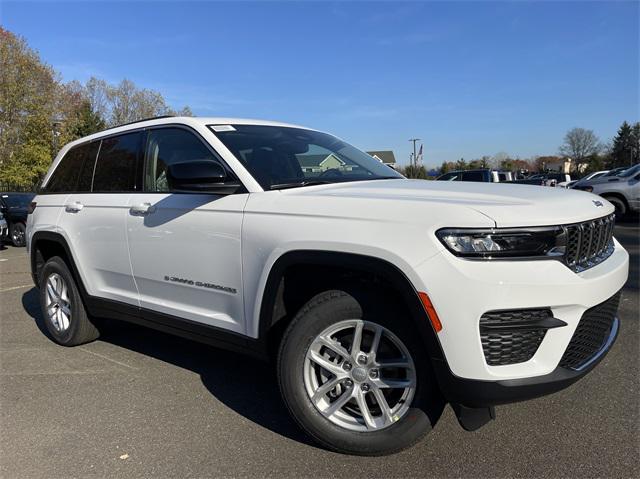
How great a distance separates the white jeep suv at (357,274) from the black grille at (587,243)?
0.01 m

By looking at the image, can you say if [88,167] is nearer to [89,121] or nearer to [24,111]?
[24,111]

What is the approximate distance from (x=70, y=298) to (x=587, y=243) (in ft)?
13.4

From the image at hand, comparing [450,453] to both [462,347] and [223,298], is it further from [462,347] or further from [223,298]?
[223,298]

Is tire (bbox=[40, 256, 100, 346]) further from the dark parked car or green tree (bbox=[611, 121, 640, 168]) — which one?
green tree (bbox=[611, 121, 640, 168])

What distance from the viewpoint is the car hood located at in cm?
227

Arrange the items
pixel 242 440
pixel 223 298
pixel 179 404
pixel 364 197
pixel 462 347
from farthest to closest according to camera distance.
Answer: pixel 179 404 < pixel 223 298 < pixel 242 440 < pixel 364 197 < pixel 462 347

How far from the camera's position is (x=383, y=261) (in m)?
2.38

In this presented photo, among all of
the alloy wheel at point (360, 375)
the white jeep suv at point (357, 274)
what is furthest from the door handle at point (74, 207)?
the alloy wheel at point (360, 375)

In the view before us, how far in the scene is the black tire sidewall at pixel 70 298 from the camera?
14.6 ft

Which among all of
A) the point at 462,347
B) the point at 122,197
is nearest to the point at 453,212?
the point at 462,347

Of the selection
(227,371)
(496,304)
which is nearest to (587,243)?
(496,304)

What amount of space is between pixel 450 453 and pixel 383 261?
3.74ft

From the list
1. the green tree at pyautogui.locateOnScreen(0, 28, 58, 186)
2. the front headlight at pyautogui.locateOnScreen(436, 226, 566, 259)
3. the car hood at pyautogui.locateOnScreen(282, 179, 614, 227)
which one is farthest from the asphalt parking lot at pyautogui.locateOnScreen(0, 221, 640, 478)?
the green tree at pyautogui.locateOnScreen(0, 28, 58, 186)

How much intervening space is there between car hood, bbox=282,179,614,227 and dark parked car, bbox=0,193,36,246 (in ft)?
45.6
